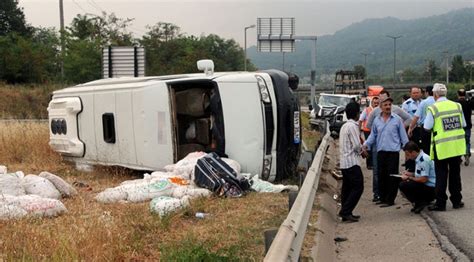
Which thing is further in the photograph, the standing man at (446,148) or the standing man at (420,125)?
the standing man at (420,125)

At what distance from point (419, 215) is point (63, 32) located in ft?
143

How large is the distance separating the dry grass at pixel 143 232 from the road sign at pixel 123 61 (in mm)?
10735

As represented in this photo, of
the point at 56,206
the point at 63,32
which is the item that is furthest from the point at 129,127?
the point at 63,32

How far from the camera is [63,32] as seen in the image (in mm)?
47188

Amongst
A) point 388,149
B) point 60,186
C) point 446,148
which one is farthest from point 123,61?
point 446,148

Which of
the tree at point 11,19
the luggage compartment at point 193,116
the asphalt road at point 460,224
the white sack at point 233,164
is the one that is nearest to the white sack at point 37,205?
the white sack at point 233,164

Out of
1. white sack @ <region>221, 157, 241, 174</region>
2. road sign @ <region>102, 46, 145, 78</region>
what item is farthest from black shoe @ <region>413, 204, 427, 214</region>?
road sign @ <region>102, 46, 145, 78</region>

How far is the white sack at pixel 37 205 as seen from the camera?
6.44 m

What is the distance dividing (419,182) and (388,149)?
30.9 inches

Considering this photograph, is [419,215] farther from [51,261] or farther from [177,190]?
[51,261]

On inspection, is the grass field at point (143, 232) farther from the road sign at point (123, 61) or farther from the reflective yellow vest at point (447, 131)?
the road sign at point (123, 61)

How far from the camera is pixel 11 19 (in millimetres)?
62062

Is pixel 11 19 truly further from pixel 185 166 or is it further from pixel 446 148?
pixel 446 148

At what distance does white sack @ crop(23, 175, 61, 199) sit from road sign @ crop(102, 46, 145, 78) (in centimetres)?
1133
